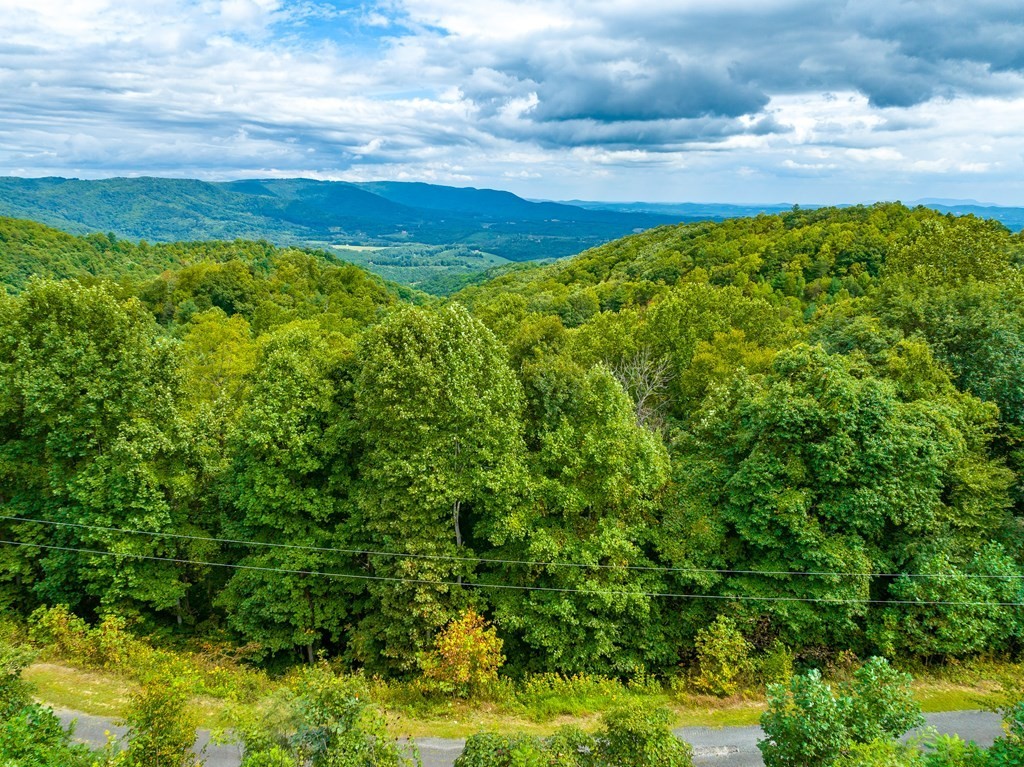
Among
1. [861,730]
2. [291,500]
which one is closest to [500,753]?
[861,730]

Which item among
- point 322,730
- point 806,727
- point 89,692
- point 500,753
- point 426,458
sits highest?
point 426,458

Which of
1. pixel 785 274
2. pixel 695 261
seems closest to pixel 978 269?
pixel 785 274

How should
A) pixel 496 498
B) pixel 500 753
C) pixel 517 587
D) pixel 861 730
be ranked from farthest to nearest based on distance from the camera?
pixel 517 587, pixel 496 498, pixel 500 753, pixel 861 730

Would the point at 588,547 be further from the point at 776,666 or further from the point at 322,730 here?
the point at 322,730

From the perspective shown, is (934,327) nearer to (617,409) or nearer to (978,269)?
(978,269)

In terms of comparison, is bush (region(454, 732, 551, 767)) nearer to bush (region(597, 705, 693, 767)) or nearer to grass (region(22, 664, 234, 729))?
bush (region(597, 705, 693, 767))

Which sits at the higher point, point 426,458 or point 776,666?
point 426,458

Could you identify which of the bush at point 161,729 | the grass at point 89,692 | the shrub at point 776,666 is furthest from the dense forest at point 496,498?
the bush at point 161,729

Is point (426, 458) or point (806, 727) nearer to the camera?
point (806, 727)
